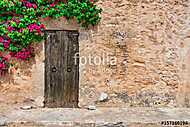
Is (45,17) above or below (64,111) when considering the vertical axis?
above

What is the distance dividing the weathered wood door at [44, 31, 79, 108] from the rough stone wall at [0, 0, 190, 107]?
0.19 metres

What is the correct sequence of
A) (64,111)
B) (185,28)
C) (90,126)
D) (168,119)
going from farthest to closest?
1. (185,28)
2. (64,111)
3. (168,119)
4. (90,126)

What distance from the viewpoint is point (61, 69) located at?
9.30 m

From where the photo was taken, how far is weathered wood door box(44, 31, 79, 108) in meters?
9.26

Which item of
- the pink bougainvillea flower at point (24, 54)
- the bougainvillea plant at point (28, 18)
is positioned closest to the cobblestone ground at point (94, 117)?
the pink bougainvillea flower at point (24, 54)

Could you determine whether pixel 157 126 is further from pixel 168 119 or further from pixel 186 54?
pixel 186 54

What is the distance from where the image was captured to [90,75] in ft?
30.7

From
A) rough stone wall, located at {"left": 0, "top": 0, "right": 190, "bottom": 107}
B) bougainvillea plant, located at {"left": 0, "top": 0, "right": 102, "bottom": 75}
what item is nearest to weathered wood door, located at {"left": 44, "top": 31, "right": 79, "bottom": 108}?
rough stone wall, located at {"left": 0, "top": 0, "right": 190, "bottom": 107}

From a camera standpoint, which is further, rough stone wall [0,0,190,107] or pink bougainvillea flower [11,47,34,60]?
rough stone wall [0,0,190,107]

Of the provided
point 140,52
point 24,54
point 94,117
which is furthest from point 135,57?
point 24,54

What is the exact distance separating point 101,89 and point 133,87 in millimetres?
891

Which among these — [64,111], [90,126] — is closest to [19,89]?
[64,111]

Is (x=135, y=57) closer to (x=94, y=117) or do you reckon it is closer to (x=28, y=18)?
(x=94, y=117)

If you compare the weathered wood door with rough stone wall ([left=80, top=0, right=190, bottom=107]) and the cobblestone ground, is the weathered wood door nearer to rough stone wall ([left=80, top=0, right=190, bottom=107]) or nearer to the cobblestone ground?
rough stone wall ([left=80, top=0, right=190, bottom=107])
